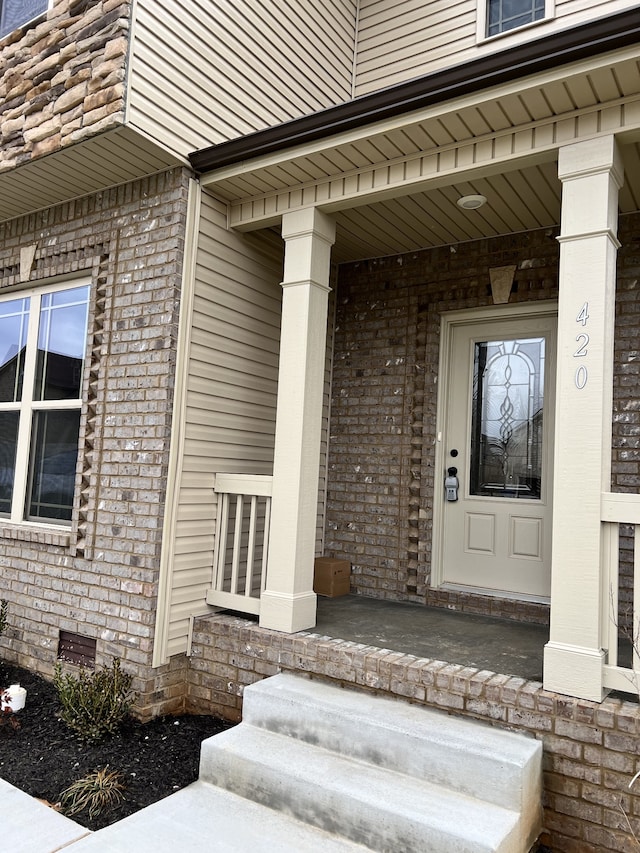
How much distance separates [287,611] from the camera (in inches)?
143

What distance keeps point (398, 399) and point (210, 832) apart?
10.4 feet

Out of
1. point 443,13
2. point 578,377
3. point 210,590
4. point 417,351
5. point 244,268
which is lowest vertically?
point 210,590

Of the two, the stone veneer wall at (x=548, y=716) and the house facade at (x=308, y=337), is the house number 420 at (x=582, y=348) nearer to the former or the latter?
the house facade at (x=308, y=337)

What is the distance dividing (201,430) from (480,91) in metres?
2.42

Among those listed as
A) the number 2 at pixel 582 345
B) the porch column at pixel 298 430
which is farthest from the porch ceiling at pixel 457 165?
the number 2 at pixel 582 345

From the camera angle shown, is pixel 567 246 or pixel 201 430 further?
pixel 201 430

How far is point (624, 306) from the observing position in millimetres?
4020

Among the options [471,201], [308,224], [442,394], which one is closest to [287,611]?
[442,394]

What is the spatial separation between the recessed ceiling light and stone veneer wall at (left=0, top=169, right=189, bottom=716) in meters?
1.70

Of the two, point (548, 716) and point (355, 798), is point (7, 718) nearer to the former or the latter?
point (355, 798)

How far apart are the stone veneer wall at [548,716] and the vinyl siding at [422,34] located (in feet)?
14.1

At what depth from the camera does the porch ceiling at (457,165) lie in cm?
287

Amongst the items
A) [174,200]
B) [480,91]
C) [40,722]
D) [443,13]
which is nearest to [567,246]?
[480,91]

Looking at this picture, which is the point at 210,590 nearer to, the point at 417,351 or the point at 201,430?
the point at 201,430
